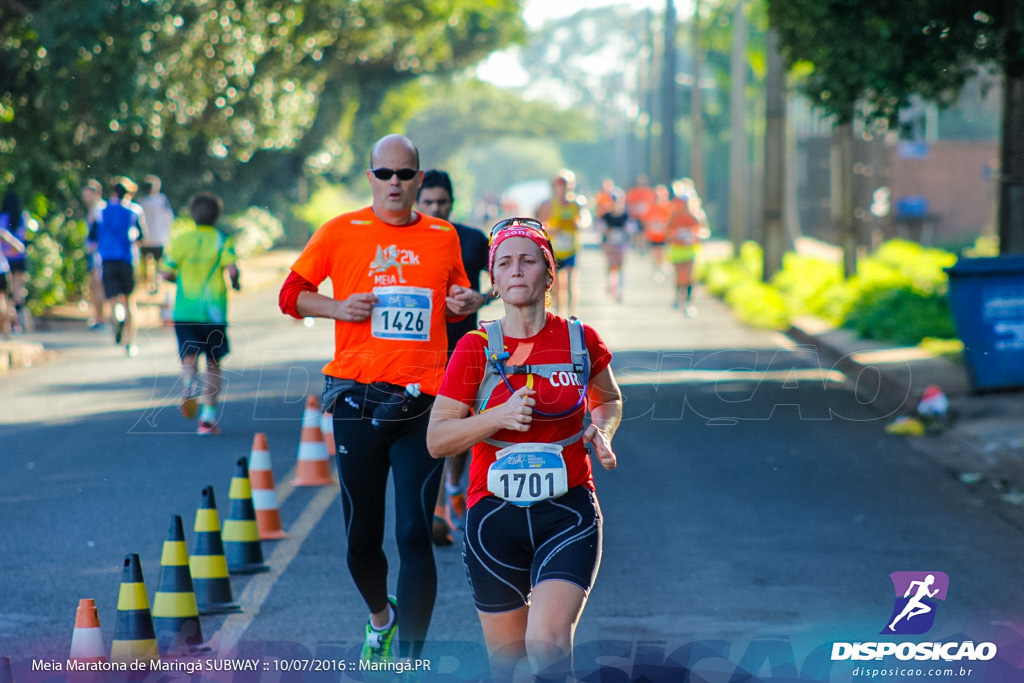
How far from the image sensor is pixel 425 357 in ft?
19.5

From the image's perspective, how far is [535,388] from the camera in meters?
4.57

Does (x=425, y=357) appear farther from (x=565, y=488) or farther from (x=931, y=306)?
(x=931, y=306)

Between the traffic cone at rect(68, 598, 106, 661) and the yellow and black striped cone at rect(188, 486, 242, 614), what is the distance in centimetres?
136

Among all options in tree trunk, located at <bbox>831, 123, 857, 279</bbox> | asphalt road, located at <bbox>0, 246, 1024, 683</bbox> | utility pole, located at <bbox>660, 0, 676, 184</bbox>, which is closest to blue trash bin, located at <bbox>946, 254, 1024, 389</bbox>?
asphalt road, located at <bbox>0, 246, 1024, 683</bbox>

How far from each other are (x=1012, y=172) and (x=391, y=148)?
1216 centimetres

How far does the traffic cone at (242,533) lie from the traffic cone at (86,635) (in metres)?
2.22

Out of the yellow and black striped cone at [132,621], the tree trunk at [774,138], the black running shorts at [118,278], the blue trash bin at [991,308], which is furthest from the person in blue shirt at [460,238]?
the tree trunk at [774,138]

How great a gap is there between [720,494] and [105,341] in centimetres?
1274

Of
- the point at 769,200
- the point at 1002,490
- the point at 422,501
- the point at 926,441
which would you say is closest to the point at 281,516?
the point at 422,501

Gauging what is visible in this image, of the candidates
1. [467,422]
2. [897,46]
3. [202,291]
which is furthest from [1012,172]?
[467,422]

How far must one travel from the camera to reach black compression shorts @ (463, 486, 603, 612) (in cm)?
457

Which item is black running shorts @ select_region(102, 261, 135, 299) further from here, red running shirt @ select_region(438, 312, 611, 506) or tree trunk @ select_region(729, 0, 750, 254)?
tree trunk @ select_region(729, 0, 750, 254)

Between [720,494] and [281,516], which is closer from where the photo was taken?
[281,516]

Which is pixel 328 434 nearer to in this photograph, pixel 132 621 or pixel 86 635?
pixel 132 621
